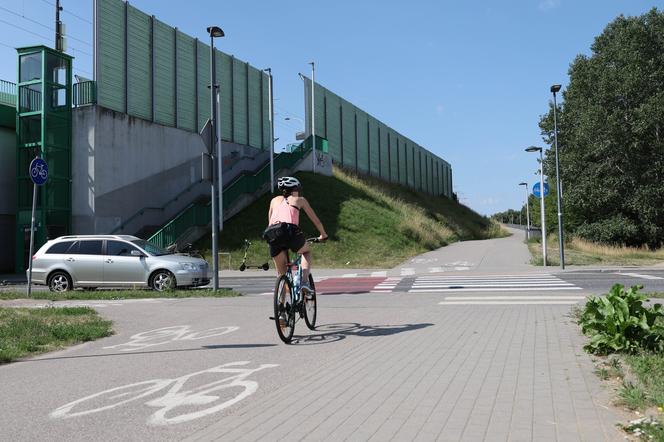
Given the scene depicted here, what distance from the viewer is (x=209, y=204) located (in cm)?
3111

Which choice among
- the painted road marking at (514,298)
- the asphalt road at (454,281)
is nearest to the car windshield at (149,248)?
the asphalt road at (454,281)

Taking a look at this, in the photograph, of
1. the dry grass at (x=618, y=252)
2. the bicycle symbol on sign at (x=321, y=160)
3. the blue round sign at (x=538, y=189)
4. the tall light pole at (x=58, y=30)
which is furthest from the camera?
the bicycle symbol on sign at (x=321, y=160)

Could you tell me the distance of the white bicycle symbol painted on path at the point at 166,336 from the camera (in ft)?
24.5

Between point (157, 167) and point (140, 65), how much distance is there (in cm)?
548

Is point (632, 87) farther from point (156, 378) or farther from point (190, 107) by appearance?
point (156, 378)

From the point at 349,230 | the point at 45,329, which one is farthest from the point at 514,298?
the point at 349,230

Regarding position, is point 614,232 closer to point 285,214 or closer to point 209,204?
point 209,204

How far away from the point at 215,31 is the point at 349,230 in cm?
1632

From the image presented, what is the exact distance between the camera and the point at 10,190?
27.6 m

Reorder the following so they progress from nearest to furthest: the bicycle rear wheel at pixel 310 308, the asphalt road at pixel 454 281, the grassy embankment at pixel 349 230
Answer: the bicycle rear wheel at pixel 310 308
the asphalt road at pixel 454 281
the grassy embankment at pixel 349 230

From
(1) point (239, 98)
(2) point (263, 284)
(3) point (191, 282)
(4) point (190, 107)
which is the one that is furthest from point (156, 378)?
(1) point (239, 98)

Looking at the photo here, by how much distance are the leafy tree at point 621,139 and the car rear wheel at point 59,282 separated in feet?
106

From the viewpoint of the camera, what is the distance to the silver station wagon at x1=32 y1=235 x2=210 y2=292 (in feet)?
50.8

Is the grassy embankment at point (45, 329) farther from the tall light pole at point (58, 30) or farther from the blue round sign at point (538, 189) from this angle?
the tall light pole at point (58, 30)
